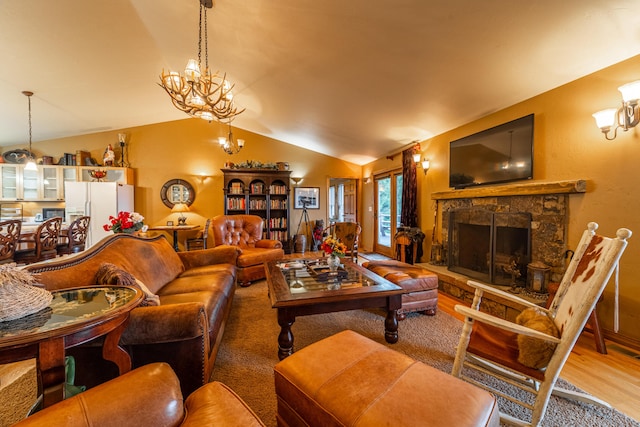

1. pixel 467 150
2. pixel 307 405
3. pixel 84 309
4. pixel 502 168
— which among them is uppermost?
pixel 467 150

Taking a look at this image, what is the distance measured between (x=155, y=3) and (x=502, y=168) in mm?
4113

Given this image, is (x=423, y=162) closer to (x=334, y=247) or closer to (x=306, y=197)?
(x=334, y=247)

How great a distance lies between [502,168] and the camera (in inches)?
115

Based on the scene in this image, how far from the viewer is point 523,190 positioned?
2.62 m

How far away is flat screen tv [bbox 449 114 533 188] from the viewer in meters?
2.68

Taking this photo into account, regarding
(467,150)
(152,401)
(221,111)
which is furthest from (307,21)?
(152,401)

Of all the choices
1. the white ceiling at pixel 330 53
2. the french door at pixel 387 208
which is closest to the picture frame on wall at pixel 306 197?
the french door at pixel 387 208

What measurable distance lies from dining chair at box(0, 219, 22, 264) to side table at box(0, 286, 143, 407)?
2682mm

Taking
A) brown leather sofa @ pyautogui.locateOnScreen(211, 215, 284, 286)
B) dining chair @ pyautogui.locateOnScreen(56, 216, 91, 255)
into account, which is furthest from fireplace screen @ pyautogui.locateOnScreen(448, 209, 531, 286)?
dining chair @ pyautogui.locateOnScreen(56, 216, 91, 255)

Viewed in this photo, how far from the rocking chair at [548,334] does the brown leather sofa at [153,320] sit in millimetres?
1442

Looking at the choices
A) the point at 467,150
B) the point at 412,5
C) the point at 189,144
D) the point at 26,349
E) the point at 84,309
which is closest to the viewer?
the point at 26,349

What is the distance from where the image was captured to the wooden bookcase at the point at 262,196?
18.5 ft

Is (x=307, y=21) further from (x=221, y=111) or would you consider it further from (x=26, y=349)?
(x=26, y=349)

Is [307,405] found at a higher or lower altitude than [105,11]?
lower
